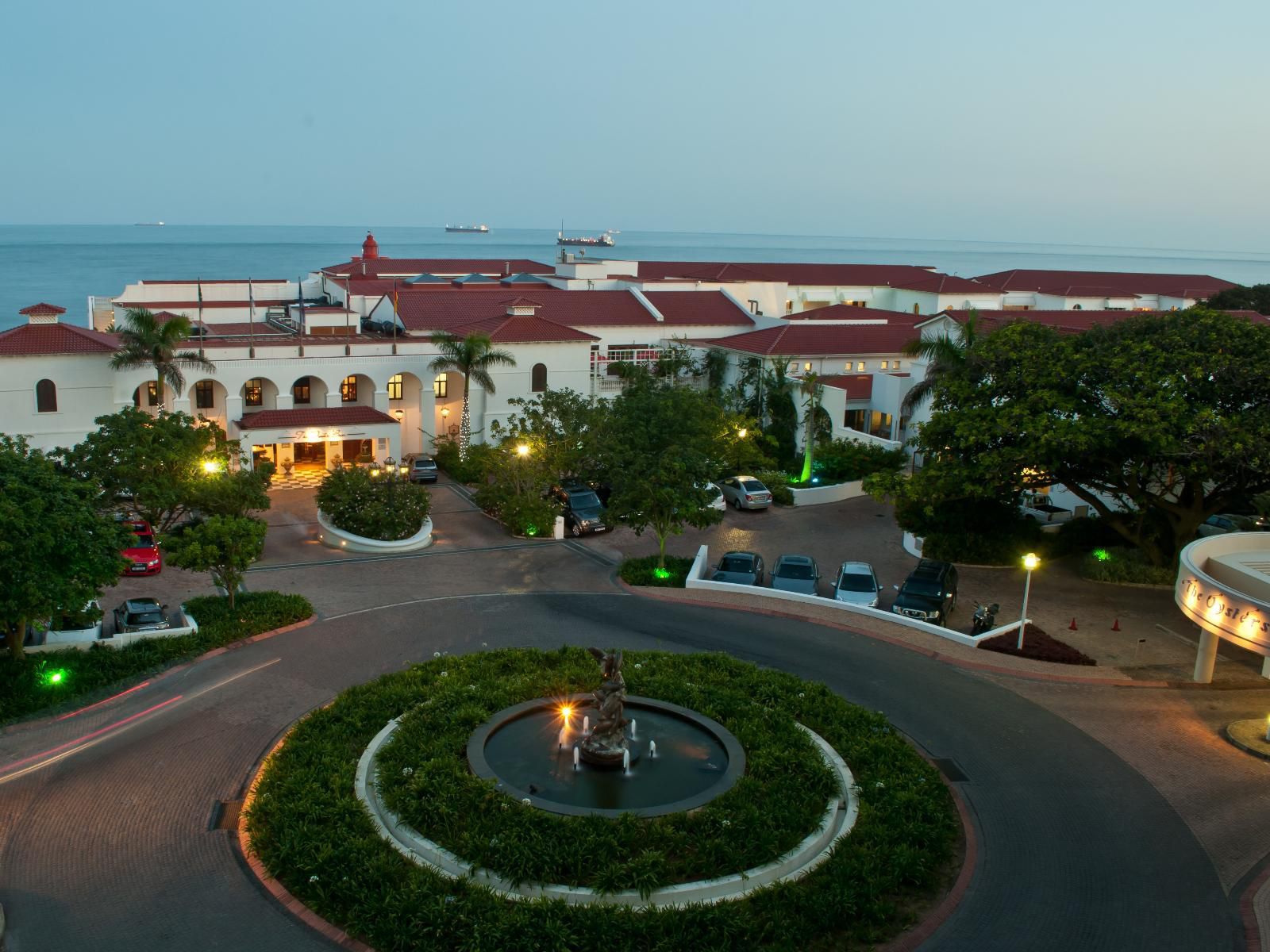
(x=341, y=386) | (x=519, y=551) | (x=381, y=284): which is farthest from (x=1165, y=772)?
(x=381, y=284)

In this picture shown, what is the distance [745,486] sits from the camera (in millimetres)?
40156

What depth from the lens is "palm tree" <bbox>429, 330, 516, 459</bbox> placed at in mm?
44531

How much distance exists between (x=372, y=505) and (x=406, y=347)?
14262 mm

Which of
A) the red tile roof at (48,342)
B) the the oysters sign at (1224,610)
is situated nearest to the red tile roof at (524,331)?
the red tile roof at (48,342)

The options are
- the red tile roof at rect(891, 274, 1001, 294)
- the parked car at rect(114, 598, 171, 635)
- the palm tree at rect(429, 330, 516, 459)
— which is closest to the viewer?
the parked car at rect(114, 598, 171, 635)

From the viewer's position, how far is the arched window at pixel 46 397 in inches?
1556

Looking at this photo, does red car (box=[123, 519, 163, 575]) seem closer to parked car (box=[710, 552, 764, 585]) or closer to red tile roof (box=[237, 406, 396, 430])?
red tile roof (box=[237, 406, 396, 430])

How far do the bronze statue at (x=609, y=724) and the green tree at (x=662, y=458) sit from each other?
12.2 m

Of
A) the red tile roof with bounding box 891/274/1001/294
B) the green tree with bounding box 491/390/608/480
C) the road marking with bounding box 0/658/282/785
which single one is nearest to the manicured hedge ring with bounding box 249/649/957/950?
the road marking with bounding box 0/658/282/785

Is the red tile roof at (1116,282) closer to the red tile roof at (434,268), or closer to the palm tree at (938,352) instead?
the red tile roof at (434,268)

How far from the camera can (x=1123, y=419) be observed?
27734 millimetres

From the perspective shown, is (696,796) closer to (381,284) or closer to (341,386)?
(341,386)

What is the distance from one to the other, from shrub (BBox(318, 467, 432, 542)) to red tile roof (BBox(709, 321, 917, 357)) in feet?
69.3

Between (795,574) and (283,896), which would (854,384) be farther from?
(283,896)
